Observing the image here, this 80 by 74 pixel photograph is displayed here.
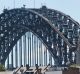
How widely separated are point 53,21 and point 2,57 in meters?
23.8

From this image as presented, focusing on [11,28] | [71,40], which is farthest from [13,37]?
[71,40]

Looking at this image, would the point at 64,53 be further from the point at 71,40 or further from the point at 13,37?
the point at 13,37

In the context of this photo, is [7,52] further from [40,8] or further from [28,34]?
[40,8]

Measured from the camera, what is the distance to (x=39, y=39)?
155000mm

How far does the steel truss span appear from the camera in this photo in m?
144

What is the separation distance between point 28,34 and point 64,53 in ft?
65.4

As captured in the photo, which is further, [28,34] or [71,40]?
[28,34]

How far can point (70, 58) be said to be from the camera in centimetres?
14075

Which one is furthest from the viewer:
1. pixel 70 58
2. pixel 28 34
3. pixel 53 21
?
pixel 28 34

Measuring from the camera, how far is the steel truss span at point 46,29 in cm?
14375

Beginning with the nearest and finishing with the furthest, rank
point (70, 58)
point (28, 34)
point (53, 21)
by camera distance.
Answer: point (70, 58), point (53, 21), point (28, 34)

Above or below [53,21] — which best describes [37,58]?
below

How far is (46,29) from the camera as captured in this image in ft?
497

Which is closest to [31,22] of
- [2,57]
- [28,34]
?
[28,34]
